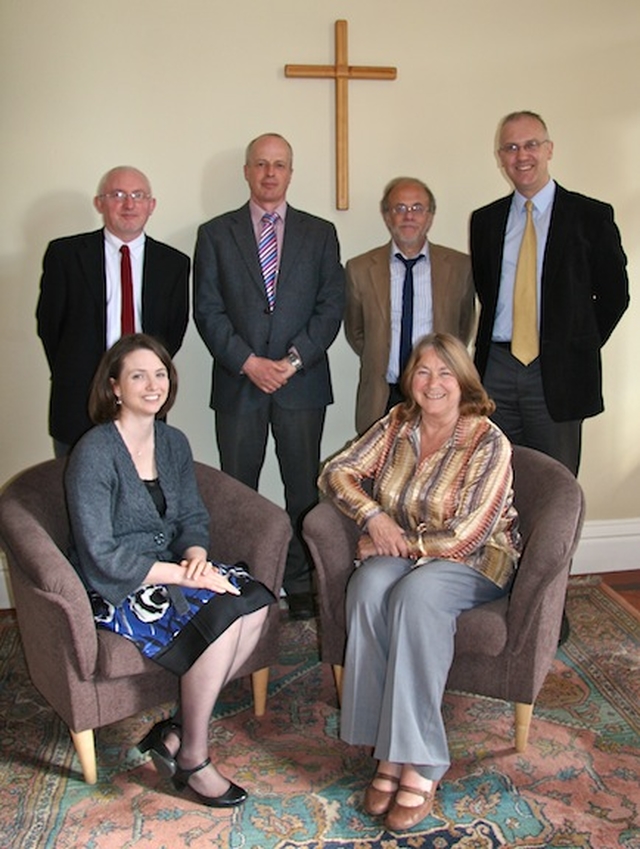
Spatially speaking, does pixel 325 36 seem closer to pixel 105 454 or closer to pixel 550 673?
pixel 105 454

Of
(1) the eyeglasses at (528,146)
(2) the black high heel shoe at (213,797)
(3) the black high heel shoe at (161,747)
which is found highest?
(1) the eyeglasses at (528,146)

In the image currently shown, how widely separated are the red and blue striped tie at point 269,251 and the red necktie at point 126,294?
0.49 m

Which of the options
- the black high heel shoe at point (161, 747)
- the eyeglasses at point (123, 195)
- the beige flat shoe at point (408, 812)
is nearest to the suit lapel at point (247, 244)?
the eyeglasses at point (123, 195)

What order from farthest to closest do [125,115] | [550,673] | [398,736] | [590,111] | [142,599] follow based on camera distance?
[590,111] → [125,115] → [550,673] → [142,599] → [398,736]

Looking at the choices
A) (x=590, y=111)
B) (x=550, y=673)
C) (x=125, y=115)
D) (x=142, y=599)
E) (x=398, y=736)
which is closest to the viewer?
(x=398, y=736)

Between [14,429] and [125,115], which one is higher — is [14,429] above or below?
below

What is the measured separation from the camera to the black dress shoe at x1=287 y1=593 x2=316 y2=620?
134 inches

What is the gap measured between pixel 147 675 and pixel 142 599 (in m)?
0.22

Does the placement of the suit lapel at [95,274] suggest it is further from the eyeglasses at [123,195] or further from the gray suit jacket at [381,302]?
the gray suit jacket at [381,302]

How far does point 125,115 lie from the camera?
3.44 meters

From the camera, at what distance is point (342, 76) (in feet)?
11.3

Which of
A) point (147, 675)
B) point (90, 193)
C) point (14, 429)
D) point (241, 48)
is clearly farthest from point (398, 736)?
point (241, 48)

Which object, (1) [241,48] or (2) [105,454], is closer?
(2) [105,454]

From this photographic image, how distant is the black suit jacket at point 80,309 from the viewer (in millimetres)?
3059
